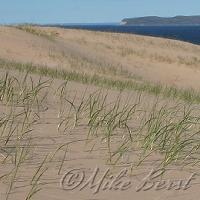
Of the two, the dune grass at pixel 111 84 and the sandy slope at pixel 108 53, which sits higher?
the dune grass at pixel 111 84

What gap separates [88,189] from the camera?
8.37 feet

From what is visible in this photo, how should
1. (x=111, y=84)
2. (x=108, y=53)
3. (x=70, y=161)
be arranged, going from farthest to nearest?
1. (x=108, y=53)
2. (x=111, y=84)
3. (x=70, y=161)

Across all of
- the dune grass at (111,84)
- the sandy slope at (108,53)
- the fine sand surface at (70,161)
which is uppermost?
the fine sand surface at (70,161)

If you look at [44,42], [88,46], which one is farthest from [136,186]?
[88,46]

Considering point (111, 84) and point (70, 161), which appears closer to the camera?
point (70, 161)

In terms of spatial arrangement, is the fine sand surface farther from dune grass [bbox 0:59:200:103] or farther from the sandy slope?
the sandy slope

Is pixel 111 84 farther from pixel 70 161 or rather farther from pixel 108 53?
pixel 108 53

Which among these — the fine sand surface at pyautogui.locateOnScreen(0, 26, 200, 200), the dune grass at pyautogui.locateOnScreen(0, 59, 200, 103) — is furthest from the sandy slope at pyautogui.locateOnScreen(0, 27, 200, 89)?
the fine sand surface at pyautogui.locateOnScreen(0, 26, 200, 200)

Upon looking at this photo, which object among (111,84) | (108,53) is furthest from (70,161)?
(108,53)

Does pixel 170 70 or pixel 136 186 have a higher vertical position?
pixel 136 186

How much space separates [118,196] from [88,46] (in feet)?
70.1

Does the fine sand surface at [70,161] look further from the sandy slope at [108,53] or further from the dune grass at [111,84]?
the sandy slope at [108,53]

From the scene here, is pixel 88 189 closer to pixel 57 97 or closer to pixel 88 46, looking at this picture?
pixel 57 97

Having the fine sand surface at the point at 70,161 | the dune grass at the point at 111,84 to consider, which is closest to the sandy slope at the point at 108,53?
the dune grass at the point at 111,84
